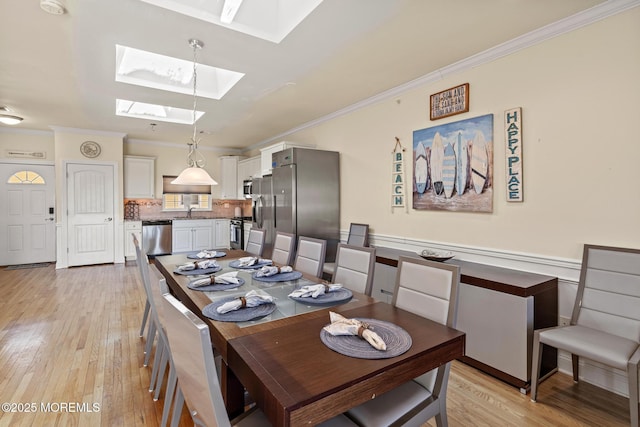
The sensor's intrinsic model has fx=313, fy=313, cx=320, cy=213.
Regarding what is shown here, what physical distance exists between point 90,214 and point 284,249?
5175 millimetres

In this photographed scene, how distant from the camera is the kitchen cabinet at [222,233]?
752 cm

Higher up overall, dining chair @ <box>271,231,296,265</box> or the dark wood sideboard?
dining chair @ <box>271,231,296,265</box>

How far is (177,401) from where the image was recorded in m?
1.56

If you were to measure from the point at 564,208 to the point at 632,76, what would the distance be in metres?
0.95

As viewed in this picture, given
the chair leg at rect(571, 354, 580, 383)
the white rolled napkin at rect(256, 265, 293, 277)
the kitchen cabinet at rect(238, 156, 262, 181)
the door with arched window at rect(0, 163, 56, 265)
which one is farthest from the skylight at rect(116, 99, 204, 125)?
the chair leg at rect(571, 354, 580, 383)

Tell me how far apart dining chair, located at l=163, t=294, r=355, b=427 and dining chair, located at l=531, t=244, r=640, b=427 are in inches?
62.8

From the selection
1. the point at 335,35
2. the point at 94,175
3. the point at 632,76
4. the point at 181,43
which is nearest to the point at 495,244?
the point at 632,76

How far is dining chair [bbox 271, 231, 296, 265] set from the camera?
10.0 feet

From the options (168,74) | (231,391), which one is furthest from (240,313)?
(168,74)

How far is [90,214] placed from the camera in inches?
243

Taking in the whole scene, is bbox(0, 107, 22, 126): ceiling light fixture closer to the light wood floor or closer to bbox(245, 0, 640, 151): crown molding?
the light wood floor

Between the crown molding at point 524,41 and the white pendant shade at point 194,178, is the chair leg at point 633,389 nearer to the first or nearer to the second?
the crown molding at point 524,41

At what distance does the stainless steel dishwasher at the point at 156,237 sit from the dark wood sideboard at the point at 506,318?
6.27 m

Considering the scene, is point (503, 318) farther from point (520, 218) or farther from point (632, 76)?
point (632, 76)
